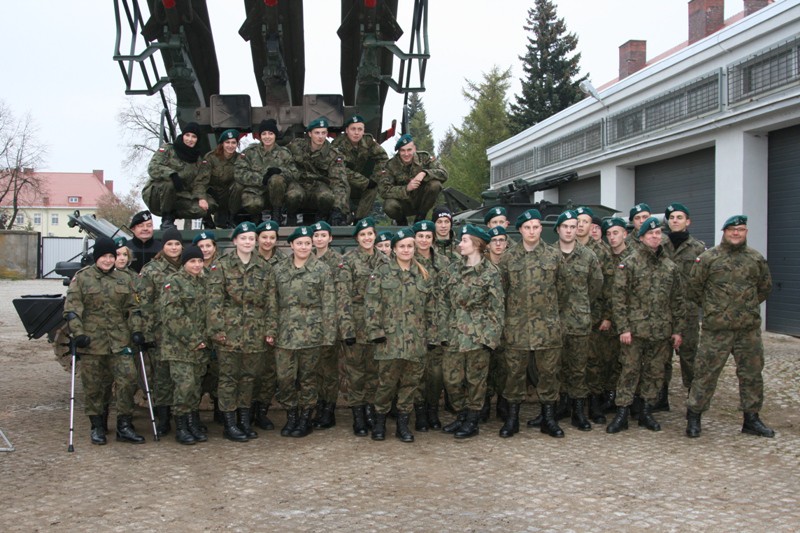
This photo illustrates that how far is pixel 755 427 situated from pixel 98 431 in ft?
15.5

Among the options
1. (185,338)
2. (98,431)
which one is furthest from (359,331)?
(98,431)

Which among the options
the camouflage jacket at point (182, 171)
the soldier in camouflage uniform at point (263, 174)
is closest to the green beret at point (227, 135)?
the soldier in camouflage uniform at point (263, 174)

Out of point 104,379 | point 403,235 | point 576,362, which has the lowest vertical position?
point 104,379

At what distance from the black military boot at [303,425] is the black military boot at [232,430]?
35cm

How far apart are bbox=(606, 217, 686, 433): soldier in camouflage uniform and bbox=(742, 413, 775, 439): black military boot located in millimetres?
620

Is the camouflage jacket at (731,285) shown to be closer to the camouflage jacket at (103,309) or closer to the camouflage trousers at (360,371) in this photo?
the camouflage trousers at (360,371)

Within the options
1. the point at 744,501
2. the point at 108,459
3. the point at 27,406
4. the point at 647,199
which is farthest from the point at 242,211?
the point at 647,199

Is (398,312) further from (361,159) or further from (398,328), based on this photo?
(361,159)

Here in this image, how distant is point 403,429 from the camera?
5.36m

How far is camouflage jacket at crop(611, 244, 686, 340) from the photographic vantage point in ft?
18.3

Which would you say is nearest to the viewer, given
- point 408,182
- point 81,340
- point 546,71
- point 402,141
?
point 81,340

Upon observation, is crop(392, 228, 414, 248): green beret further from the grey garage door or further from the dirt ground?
the grey garage door

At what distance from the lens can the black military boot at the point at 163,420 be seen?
5621 millimetres

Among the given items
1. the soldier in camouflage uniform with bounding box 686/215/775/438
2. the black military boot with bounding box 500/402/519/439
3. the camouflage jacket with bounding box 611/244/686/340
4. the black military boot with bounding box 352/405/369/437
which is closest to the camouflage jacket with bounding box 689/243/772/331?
the soldier in camouflage uniform with bounding box 686/215/775/438
